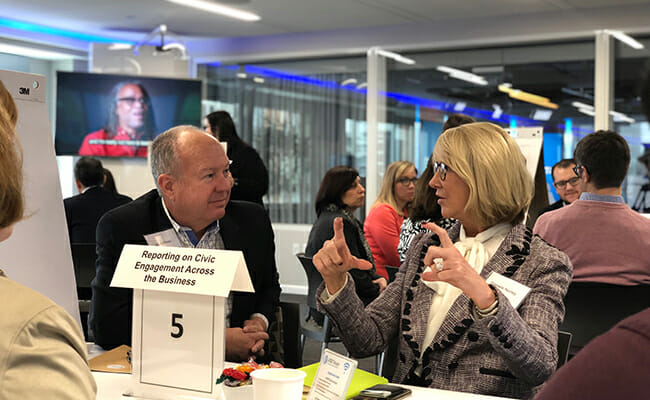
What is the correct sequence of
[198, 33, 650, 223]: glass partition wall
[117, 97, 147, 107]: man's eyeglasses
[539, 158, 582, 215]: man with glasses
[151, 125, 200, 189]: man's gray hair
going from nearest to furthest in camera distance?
1. [151, 125, 200, 189]: man's gray hair
2. [539, 158, 582, 215]: man with glasses
3. [198, 33, 650, 223]: glass partition wall
4. [117, 97, 147, 107]: man's eyeglasses

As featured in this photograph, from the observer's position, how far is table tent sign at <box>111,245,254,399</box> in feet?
5.00

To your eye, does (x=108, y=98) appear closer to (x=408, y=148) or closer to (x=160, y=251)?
(x=408, y=148)

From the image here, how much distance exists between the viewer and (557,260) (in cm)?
188

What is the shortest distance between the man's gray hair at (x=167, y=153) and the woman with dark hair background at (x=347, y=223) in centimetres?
180

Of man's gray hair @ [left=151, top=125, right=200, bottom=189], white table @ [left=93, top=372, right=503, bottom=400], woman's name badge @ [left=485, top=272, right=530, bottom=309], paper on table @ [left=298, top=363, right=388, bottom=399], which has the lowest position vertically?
white table @ [left=93, top=372, right=503, bottom=400]

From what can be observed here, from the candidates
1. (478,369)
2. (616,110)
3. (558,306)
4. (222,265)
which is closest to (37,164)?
(222,265)

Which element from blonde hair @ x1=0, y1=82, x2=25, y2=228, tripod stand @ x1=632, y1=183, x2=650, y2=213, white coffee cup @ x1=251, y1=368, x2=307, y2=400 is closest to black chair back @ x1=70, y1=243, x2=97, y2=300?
white coffee cup @ x1=251, y1=368, x2=307, y2=400

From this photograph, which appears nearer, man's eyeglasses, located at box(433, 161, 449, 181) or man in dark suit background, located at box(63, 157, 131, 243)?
man's eyeglasses, located at box(433, 161, 449, 181)

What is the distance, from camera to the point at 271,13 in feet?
24.3

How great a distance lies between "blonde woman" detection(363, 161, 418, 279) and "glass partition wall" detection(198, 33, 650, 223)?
2.64 metres

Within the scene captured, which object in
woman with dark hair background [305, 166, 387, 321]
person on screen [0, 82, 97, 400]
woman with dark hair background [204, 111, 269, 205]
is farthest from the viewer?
woman with dark hair background [204, 111, 269, 205]

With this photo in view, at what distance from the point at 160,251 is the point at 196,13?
6.33 m

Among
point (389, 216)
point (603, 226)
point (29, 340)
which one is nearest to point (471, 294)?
point (29, 340)

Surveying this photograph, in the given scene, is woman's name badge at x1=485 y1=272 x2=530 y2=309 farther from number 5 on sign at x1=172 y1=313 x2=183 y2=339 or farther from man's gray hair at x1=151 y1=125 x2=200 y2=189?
man's gray hair at x1=151 y1=125 x2=200 y2=189
